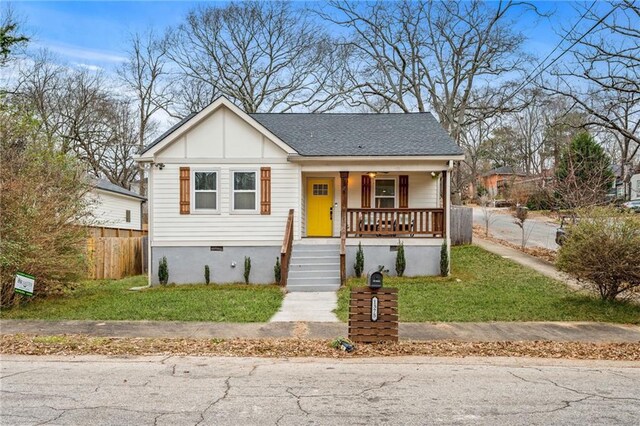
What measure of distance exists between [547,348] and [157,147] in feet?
39.9

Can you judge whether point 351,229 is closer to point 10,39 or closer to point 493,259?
point 493,259

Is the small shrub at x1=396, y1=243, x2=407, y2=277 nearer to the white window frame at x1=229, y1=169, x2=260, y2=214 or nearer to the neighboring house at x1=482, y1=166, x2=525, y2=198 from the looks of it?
the white window frame at x1=229, y1=169, x2=260, y2=214

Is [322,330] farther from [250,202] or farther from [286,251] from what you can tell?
[250,202]

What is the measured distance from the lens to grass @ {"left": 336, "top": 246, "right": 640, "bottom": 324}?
35.2 feet

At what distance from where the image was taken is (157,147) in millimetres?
15945

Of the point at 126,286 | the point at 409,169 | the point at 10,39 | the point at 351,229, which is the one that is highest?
the point at 10,39

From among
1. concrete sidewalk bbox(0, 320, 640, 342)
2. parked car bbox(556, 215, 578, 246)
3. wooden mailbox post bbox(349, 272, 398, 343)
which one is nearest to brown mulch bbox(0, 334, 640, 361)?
wooden mailbox post bbox(349, 272, 398, 343)

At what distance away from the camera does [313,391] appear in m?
5.77

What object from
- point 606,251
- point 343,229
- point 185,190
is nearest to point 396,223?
point 343,229

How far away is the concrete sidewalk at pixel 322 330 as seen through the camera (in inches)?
358

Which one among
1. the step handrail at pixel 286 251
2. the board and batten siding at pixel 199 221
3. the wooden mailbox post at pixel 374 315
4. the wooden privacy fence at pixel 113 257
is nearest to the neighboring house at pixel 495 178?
the wooden privacy fence at pixel 113 257

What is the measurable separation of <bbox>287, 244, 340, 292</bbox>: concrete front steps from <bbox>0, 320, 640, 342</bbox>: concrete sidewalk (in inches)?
182

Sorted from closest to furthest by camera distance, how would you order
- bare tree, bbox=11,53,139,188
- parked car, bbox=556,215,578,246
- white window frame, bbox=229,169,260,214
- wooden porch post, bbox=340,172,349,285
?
parked car, bbox=556,215,578,246, wooden porch post, bbox=340,172,349,285, white window frame, bbox=229,169,260,214, bare tree, bbox=11,53,139,188

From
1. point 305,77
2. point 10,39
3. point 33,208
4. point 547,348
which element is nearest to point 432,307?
point 547,348
